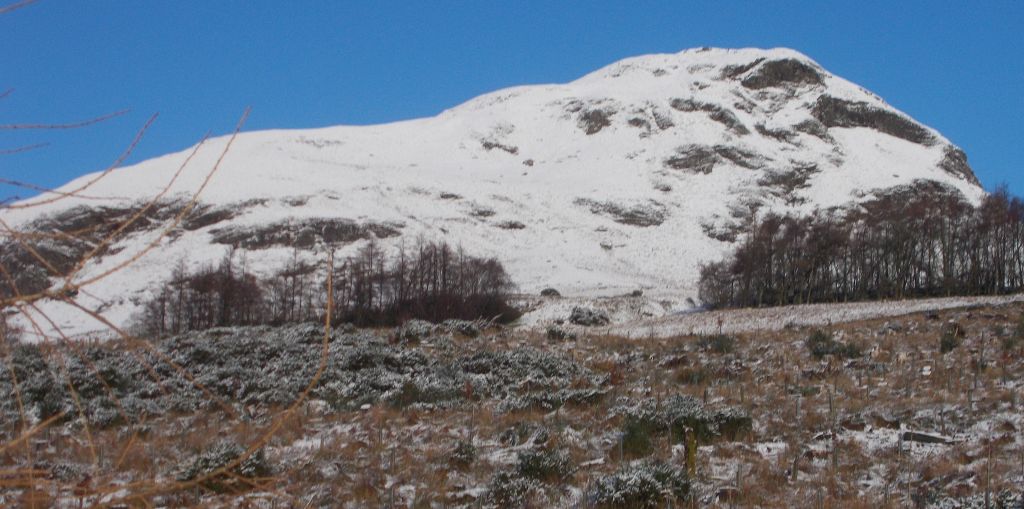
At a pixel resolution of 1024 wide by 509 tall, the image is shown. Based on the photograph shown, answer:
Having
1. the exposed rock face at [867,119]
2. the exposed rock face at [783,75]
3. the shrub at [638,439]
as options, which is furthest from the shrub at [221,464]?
the exposed rock face at [783,75]

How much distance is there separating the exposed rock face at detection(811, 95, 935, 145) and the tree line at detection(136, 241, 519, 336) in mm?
109429

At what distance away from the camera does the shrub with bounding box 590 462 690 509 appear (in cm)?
773

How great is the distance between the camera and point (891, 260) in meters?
51.2

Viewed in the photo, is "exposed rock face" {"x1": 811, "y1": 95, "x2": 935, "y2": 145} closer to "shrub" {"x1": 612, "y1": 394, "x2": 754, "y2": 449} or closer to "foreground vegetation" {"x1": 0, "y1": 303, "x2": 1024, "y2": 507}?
"foreground vegetation" {"x1": 0, "y1": 303, "x2": 1024, "y2": 507}

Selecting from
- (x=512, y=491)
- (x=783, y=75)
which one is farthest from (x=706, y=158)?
(x=512, y=491)

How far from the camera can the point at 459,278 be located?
56812 mm

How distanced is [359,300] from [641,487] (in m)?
44.1

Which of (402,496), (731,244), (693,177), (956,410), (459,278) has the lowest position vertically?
(402,496)

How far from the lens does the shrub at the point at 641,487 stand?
304 inches

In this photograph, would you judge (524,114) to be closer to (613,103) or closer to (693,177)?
(613,103)

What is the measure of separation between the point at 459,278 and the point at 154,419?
143 ft

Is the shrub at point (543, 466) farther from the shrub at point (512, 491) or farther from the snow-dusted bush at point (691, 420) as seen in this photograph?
the snow-dusted bush at point (691, 420)

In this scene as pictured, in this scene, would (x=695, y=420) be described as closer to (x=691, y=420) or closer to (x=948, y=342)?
(x=691, y=420)

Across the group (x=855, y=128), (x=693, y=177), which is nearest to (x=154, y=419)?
(x=693, y=177)
